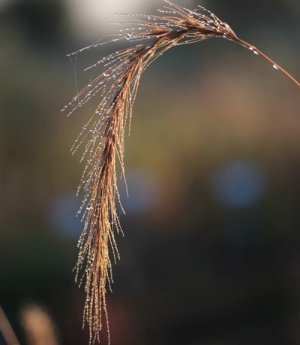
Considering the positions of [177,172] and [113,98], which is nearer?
[113,98]

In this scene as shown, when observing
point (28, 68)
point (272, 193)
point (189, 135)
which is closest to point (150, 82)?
point (189, 135)

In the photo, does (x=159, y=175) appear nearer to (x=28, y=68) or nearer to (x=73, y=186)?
(x=73, y=186)

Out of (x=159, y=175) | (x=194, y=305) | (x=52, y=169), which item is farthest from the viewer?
(x=159, y=175)

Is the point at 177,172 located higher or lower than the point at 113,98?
lower

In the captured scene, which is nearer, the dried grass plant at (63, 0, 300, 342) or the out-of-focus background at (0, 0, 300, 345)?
the dried grass plant at (63, 0, 300, 342)

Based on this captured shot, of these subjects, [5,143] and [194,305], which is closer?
[194,305]

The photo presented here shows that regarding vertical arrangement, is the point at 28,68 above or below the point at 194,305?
above

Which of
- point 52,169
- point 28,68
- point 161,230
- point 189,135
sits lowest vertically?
point 161,230

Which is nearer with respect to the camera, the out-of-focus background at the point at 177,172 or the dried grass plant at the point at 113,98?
the dried grass plant at the point at 113,98
